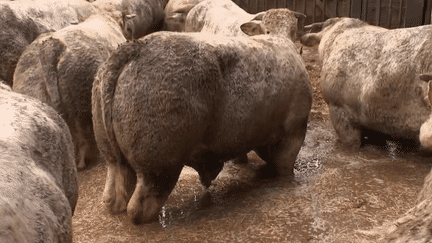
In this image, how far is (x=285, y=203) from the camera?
3768 millimetres

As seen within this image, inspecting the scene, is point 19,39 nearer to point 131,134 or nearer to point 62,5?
point 62,5

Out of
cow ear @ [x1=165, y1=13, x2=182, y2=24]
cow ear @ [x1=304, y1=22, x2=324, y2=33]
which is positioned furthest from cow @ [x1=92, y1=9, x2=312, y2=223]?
cow ear @ [x1=165, y1=13, x2=182, y2=24]

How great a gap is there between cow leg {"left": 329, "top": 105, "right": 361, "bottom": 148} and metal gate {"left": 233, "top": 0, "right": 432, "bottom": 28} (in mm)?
3823

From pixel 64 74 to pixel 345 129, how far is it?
2.63 metres

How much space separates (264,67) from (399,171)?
4.99 feet

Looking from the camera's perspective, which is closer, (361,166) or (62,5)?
(361,166)

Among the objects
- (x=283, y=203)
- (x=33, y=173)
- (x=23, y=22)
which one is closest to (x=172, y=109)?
(x=283, y=203)

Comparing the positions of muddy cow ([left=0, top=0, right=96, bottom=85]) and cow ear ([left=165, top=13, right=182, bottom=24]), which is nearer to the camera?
muddy cow ([left=0, top=0, right=96, bottom=85])

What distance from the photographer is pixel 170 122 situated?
310 centimetres

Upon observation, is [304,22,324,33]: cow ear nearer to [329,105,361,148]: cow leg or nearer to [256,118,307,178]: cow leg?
[329,105,361,148]: cow leg

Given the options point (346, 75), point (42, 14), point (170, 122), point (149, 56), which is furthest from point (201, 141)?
point (42, 14)

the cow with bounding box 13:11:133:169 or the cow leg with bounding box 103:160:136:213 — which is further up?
the cow with bounding box 13:11:133:169

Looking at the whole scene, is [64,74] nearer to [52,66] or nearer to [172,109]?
[52,66]

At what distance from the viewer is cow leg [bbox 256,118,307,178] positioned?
167 inches
